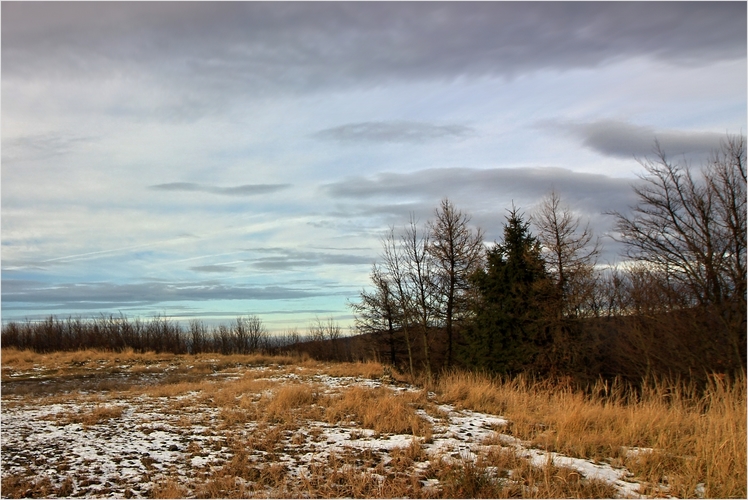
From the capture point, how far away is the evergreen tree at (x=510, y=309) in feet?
82.6

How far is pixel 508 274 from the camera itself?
26188 millimetres

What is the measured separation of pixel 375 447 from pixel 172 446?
2701mm

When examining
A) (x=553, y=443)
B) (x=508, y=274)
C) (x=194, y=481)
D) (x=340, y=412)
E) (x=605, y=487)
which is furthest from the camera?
(x=508, y=274)

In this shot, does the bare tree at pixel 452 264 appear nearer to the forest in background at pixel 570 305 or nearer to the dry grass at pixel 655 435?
the forest in background at pixel 570 305

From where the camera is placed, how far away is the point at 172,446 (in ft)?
20.3

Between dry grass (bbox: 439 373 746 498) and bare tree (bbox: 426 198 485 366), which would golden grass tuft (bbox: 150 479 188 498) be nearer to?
dry grass (bbox: 439 373 746 498)

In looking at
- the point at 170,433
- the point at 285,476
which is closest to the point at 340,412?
the point at 170,433

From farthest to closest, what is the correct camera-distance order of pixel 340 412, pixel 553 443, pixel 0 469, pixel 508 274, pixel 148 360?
1. pixel 508 274
2. pixel 148 360
3. pixel 340 412
4. pixel 553 443
5. pixel 0 469

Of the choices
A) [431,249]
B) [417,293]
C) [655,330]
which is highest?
[431,249]

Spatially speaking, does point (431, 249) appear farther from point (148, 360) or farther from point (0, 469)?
point (0, 469)

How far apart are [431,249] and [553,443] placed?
23456 millimetres

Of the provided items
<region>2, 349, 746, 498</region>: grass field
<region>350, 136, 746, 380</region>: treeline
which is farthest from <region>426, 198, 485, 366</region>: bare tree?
<region>2, 349, 746, 498</region>: grass field

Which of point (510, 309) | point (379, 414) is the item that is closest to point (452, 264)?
point (510, 309)

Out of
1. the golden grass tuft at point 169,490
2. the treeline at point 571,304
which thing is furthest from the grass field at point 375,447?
the treeline at point 571,304
